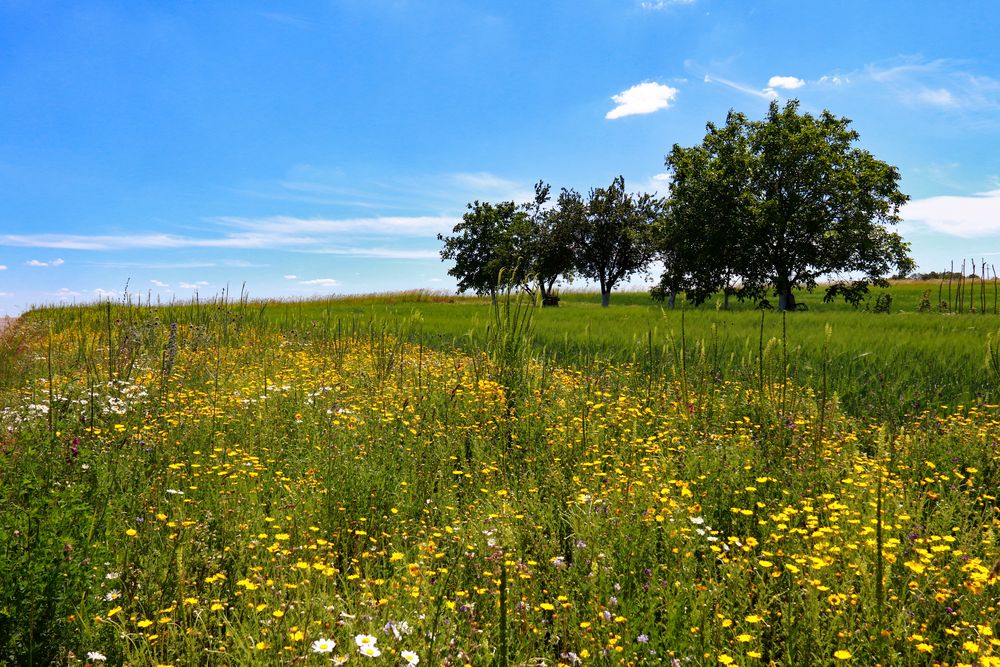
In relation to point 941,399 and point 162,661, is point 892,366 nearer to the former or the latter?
point 941,399

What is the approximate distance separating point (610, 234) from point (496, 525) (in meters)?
47.4

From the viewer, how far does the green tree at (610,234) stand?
1912 inches

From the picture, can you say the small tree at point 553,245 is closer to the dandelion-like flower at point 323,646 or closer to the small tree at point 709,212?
the small tree at point 709,212

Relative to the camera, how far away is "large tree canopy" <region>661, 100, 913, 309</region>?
32156 millimetres

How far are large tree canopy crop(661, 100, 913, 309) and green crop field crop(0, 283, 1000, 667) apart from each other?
2797 cm

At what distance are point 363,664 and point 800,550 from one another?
2483 mm

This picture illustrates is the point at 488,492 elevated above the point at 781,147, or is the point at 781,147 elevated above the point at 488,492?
the point at 781,147

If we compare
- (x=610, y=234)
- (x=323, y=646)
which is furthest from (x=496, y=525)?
(x=610, y=234)

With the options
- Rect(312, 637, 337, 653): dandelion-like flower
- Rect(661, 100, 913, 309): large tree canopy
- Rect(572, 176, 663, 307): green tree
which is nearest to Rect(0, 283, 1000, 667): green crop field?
Rect(312, 637, 337, 653): dandelion-like flower

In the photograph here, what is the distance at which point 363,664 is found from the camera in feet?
7.23

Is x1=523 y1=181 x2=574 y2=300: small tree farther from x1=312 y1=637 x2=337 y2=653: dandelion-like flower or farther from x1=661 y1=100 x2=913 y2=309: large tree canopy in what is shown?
x1=312 y1=637 x2=337 y2=653: dandelion-like flower

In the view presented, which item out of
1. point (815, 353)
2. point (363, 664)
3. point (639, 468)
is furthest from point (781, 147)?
point (363, 664)

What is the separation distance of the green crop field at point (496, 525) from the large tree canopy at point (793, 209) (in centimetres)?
2797

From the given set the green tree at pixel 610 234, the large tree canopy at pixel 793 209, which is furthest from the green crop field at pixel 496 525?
the green tree at pixel 610 234
